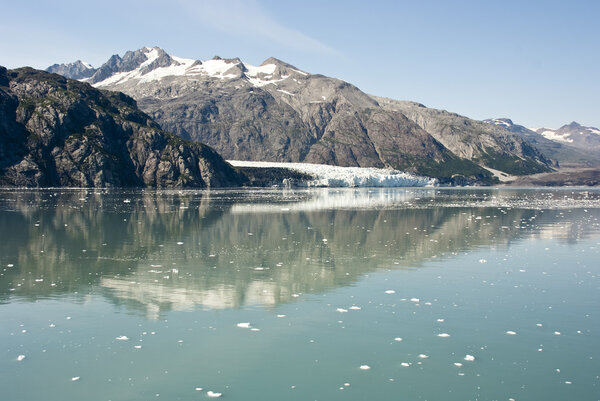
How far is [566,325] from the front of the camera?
17141 mm

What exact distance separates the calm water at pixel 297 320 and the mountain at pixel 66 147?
145m

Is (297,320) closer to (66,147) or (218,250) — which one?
(218,250)

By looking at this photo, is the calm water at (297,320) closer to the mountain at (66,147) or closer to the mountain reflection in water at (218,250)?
the mountain reflection in water at (218,250)

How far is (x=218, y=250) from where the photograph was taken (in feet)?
107

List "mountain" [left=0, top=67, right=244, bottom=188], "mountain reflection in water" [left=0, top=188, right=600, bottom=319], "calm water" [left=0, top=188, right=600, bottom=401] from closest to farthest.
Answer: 1. "calm water" [left=0, top=188, right=600, bottom=401]
2. "mountain reflection in water" [left=0, top=188, right=600, bottom=319]
3. "mountain" [left=0, top=67, right=244, bottom=188]

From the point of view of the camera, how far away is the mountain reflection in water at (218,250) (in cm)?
2159

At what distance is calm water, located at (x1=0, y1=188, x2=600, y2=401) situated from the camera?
12477 millimetres

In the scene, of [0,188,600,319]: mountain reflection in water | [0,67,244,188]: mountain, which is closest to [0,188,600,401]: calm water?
[0,188,600,319]: mountain reflection in water

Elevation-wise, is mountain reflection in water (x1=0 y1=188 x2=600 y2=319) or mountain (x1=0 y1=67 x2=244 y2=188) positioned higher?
mountain (x1=0 y1=67 x2=244 y2=188)

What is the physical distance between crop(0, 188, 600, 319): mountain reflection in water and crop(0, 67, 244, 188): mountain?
392ft

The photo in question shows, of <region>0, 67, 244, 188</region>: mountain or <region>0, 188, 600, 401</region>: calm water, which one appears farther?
<region>0, 67, 244, 188</region>: mountain

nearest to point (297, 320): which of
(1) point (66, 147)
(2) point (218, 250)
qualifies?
(2) point (218, 250)

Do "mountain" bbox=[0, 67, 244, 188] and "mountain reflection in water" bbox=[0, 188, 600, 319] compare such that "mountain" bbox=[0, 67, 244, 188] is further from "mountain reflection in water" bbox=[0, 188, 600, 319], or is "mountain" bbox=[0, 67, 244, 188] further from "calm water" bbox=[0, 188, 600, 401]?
"calm water" bbox=[0, 188, 600, 401]

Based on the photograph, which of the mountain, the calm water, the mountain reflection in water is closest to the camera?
the calm water
